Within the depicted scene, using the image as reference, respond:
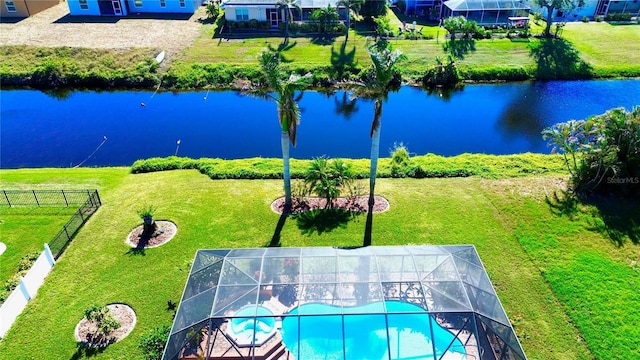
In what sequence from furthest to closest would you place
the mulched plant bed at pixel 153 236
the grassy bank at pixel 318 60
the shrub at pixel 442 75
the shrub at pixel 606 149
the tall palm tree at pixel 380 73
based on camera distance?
the grassy bank at pixel 318 60, the shrub at pixel 442 75, the shrub at pixel 606 149, the mulched plant bed at pixel 153 236, the tall palm tree at pixel 380 73

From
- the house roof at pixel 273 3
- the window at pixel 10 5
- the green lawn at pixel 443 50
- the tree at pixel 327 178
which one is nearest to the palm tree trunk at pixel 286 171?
the tree at pixel 327 178

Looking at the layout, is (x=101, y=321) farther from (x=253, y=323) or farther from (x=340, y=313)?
(x=340, y=313)

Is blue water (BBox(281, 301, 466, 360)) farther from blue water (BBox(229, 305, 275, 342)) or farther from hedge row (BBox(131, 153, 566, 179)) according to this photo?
hedge row (BBox(131, 153, 566, 179))

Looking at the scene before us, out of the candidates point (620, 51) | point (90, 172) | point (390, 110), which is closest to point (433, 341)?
point (90, 172)

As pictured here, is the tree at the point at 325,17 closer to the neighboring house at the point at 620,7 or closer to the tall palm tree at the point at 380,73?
the tall palm tree at the point at 380,73

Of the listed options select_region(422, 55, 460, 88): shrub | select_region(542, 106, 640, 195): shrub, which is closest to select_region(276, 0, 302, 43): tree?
select_region(422, 55, 460, 88): shrub

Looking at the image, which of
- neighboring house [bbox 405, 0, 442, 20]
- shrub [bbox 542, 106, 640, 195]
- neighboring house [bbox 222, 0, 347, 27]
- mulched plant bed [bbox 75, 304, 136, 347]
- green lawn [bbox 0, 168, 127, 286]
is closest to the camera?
mulched plant bed [bbox 75, 304, 136, 347]

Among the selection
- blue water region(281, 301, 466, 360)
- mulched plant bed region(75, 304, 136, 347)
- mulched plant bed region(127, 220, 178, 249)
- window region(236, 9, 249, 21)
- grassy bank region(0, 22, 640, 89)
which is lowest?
mulched plant bed region(75, 304, 136, 347)
